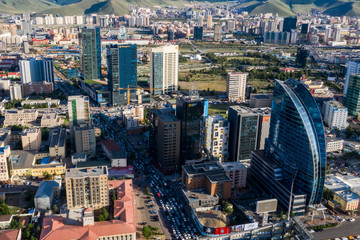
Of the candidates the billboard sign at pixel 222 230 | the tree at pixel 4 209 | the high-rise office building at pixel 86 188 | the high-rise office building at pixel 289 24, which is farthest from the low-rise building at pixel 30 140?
the high-rise office building at pixel 289 24

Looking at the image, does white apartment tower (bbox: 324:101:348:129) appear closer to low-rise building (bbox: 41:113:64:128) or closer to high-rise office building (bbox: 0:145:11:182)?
low-rise building (bbox: 41:113:64:128)

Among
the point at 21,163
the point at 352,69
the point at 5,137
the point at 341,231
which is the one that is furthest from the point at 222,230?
the point at 352,69

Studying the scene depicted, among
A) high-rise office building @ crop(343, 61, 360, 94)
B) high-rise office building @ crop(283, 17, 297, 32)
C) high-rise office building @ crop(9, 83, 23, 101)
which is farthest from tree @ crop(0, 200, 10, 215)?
high-rise office building @ crop(283, 17, 297, 32)

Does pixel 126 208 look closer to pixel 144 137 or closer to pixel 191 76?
pixel 144 137

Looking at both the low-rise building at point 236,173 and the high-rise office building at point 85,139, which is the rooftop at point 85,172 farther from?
the low-rise building at point 236,173

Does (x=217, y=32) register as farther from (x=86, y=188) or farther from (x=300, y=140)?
(x=86, y=188)

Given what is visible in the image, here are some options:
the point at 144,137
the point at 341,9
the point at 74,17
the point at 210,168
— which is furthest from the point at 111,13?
the point at 210,168

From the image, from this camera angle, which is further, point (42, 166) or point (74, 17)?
point (74, 17)
